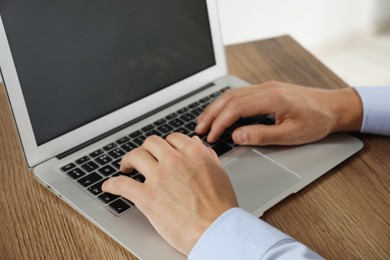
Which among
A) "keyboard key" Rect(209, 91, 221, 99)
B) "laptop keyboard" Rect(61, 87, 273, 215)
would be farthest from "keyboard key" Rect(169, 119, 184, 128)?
"keyboard key" Rect(209, 91, 221, 99)

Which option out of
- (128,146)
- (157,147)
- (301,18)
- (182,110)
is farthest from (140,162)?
(301,18)

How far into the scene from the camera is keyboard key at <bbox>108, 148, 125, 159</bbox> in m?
0.93

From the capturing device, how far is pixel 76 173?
0.89m

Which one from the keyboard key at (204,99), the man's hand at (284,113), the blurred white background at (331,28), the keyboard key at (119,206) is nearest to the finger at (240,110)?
the man's hand at (284,113)

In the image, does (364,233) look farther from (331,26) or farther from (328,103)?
(331,26)

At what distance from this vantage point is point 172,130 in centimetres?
99

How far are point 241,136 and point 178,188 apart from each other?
0.21 m

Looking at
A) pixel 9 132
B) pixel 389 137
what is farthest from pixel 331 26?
pixel 9 132

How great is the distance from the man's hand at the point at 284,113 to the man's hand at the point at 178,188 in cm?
13

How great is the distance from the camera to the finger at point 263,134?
3.07ft

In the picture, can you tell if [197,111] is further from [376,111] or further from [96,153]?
[376,111]

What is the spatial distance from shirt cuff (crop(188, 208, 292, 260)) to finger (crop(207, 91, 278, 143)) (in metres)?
0.25

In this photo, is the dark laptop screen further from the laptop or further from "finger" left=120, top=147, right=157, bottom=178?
"finger" left=120, top=147, right=157, bottom=178

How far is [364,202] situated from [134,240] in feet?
1.14
